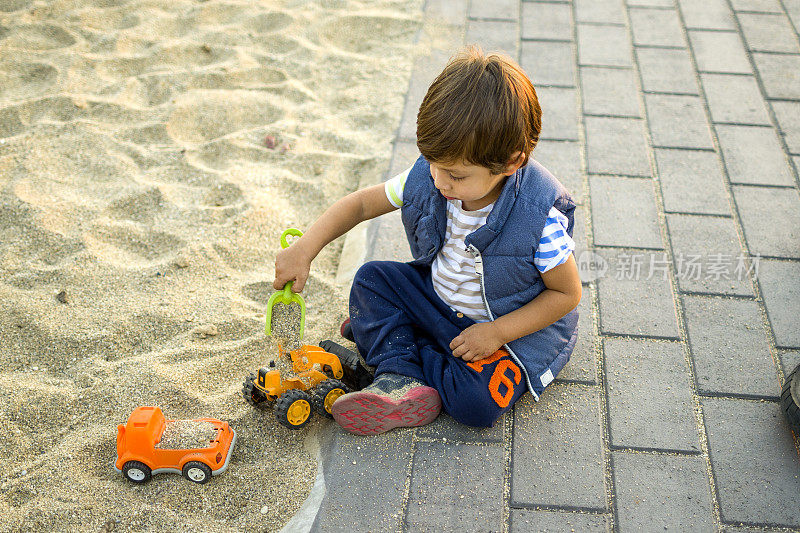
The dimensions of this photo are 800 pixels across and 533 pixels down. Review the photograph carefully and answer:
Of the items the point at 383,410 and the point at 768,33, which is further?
the point at 768,33

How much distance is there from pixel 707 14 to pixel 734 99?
43.1 inches

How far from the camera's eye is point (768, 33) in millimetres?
4586

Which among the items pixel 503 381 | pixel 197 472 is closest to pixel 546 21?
pixel 503 381

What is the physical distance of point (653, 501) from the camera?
216 cm

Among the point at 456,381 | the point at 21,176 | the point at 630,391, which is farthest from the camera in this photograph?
the point at 21,176

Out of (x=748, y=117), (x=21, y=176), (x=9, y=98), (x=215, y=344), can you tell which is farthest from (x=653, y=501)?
(x=9, y=98)

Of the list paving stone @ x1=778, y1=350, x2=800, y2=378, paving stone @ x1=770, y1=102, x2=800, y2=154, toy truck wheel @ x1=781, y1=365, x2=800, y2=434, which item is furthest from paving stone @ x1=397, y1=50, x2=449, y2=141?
toy truck wheel @ x1=781, y1=365, x2=800, y2=434

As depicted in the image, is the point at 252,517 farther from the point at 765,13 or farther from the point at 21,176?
the point at 765,13

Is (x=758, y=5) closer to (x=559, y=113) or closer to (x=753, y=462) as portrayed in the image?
(x=559, y=113)

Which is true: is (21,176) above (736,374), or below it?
above

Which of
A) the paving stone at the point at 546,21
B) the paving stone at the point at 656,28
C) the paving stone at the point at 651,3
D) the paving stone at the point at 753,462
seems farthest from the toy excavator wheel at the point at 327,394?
the paving stone at the point at 651,3

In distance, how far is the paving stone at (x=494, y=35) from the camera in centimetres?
441

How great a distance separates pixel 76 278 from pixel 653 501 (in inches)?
87.2

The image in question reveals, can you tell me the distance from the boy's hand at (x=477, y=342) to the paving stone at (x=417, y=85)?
1592 millimetres
